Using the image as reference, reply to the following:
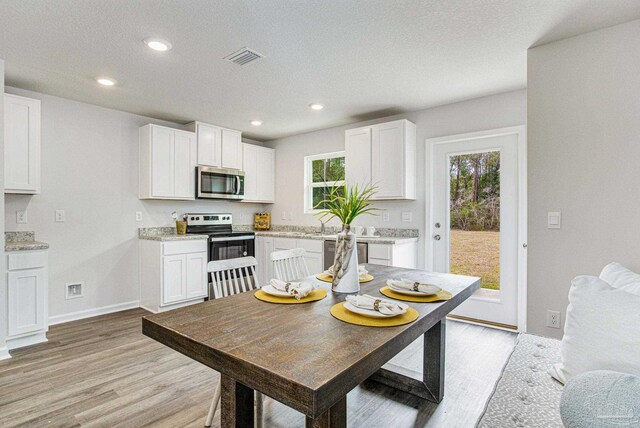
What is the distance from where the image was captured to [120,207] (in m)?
4.04

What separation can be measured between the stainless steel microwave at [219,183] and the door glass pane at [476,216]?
2.85m

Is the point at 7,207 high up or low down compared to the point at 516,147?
down

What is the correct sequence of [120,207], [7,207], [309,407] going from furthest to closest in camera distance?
[120,207] → [7,207] → [309,407]

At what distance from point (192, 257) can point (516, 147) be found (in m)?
3.79

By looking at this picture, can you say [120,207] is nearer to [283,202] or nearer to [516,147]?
[283,202]

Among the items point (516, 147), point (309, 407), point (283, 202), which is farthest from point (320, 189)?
point (309, 407)

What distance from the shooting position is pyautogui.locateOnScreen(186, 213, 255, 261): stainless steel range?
168 inches

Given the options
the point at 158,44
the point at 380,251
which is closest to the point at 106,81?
the point at 158,44

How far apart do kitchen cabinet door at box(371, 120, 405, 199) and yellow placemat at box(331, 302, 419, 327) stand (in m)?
2.53

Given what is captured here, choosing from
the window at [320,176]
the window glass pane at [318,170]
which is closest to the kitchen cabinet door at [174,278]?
the window at [320,176]

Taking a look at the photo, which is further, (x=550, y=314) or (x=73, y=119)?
(x=73, y=119)

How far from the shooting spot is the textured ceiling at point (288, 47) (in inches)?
78.3

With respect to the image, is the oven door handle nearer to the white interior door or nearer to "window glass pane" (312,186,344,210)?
"window glass pane" (312,186,344,210)

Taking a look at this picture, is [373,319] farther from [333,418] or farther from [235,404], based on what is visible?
[235,404]
